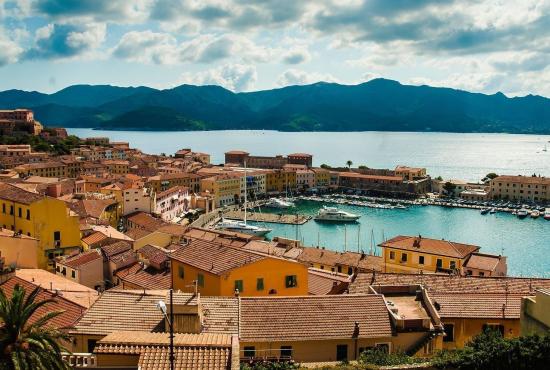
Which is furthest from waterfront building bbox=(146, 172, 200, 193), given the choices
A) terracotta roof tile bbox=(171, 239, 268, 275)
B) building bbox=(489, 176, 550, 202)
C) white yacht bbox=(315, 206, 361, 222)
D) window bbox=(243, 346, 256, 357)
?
window bbox=(243, 346, 256, 357)

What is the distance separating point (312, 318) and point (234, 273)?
14.8ft

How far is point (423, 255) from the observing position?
33906 mm

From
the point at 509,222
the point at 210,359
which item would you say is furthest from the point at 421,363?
the point at 509,222

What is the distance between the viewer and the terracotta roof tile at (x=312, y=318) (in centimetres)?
1285

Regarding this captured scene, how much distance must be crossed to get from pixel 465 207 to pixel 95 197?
6879 cm

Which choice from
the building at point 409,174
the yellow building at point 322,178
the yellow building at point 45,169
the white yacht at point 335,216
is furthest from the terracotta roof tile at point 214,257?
the building at point 409,174

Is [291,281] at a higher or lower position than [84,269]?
higher

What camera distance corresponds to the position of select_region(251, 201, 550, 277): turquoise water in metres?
63.1

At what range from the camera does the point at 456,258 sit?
3250cm

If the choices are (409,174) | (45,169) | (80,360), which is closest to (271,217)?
(45,169)

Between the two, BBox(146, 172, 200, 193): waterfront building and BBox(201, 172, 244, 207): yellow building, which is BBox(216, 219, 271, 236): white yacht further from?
BBox(201, 172, 244, 207): yellow building

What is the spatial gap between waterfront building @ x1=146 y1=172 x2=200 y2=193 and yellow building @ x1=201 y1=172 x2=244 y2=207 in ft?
4.85

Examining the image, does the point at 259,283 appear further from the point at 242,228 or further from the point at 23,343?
the point at 242,228

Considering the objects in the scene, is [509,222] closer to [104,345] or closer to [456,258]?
[456,258]
